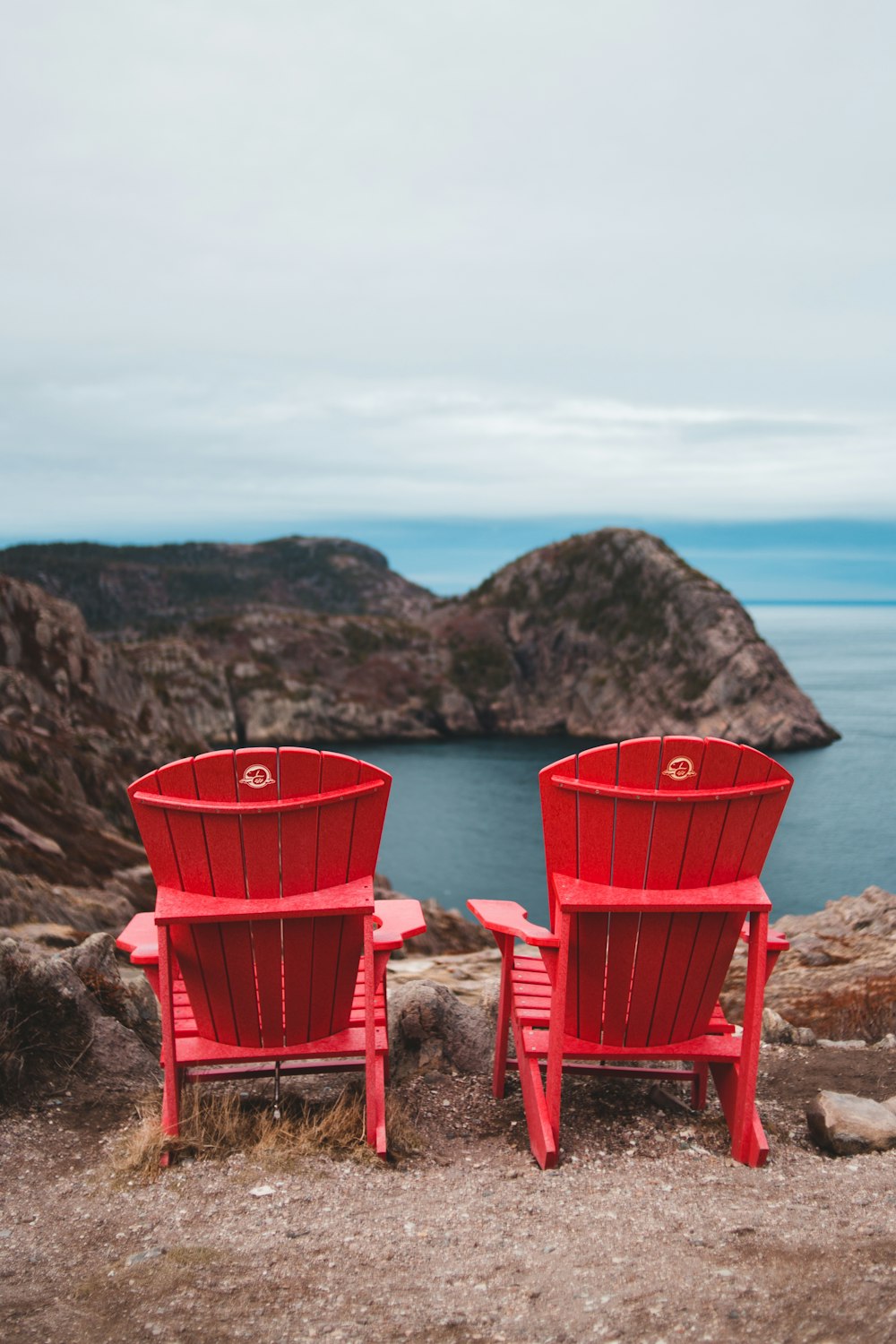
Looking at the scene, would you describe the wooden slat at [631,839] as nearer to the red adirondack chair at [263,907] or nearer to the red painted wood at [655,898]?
the red painted wood at [655,898]

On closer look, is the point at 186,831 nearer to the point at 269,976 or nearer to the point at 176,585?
the point at 269,976

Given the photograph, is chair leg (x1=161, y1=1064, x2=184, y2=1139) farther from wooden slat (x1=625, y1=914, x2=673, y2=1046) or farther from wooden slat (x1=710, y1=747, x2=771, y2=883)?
wooden slat (x1=710, y1=747, x2=771, y2=883)

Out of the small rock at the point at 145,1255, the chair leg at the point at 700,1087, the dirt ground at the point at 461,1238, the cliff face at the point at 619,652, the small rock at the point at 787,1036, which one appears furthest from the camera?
the cliff face at the point at 619,652

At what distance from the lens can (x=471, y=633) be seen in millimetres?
113688

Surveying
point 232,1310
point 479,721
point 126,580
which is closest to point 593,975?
point 232,1310

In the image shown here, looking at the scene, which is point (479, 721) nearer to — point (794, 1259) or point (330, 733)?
point (330, 733)

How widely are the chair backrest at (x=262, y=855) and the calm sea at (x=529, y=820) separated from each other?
43.6 m

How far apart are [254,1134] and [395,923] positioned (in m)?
1.04

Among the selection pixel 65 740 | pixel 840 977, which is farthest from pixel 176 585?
pixel 840 977

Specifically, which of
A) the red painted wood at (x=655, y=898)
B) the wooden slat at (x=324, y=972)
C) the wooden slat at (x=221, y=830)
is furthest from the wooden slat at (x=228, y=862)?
the red painted wood at (x=655, y=898)

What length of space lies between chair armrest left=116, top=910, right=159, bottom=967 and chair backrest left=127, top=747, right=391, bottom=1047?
4.9 inches

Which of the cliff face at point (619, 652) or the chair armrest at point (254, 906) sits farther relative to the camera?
the cliff face at point (619, 652)

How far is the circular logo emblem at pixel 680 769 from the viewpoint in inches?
147

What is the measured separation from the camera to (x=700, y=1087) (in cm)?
458
